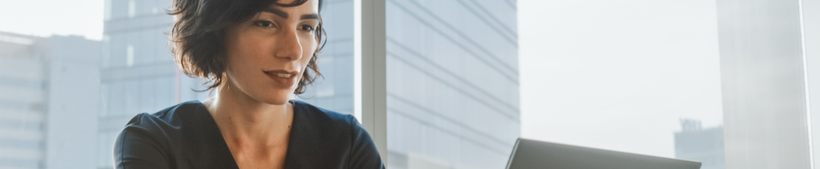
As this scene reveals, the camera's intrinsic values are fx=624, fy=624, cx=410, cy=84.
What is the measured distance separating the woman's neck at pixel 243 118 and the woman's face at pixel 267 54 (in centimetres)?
5

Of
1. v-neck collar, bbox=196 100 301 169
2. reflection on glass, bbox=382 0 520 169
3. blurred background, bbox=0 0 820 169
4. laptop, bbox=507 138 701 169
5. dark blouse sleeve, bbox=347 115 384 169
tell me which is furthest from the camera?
blurred background, bbox=0 0 820 169

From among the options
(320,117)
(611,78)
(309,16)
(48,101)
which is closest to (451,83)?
(611,78)

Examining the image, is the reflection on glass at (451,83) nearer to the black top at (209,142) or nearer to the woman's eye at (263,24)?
the black top at (209,142)

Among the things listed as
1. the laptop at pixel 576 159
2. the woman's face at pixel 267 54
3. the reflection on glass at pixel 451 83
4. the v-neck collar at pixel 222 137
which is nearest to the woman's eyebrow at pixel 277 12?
the woman's face at pixel 267 54

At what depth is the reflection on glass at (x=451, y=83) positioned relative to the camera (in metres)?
2.09

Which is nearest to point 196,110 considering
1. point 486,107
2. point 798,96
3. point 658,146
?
point 486,107

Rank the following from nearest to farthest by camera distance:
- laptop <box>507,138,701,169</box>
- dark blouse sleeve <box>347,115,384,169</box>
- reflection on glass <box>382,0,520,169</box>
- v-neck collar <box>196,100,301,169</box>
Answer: laptop <box>507,138,701,169</box>
v-neck collar <box>196,100,301,169</box>
dark blouse sleeve <box>347,115,384,169</box>
reflection on glass <box>382,0,520,169</box>

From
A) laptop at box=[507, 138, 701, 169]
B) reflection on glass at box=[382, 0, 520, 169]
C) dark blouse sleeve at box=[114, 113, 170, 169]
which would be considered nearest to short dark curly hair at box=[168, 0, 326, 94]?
dark blouse sleeve at box=[114, 113, 170, 169]

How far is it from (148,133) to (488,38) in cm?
152

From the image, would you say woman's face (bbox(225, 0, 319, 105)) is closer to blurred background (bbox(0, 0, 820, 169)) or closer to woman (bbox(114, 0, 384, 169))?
woman (bbox(114, 0, 384, 169))

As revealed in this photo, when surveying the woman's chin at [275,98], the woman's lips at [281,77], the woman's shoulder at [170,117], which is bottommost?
the woman's shoulder at [170,117]

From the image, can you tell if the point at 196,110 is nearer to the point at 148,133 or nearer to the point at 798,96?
the point at 148,133

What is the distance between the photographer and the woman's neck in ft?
3.64

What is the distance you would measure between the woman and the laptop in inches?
14.3
